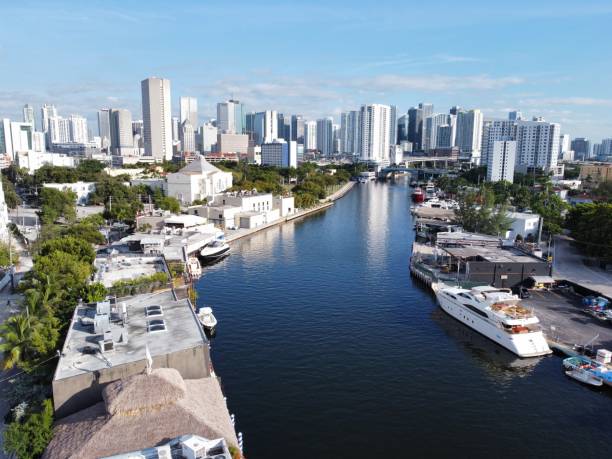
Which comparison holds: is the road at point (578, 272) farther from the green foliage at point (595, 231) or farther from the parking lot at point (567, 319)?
the parking lot at point (567, 319)

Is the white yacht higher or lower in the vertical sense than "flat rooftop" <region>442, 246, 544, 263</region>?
lower

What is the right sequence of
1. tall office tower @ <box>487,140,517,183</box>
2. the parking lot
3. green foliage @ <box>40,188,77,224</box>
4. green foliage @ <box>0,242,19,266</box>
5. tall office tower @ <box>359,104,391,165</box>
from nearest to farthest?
1. the parking lot
2. green foliage @ <box>0,242,19,266</box>
3. green foliage @ <box>40,188,77,224</box>
4. tall office tower @ <box>487,140,517,183</box>
5. tall office tower @ <box>359,104,391,165</box>

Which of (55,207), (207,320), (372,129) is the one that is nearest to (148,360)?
(207,320)

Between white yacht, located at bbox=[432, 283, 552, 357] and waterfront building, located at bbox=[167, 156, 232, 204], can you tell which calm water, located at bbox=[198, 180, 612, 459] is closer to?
white yacht, located at bbox=[432, 283, 552, 357]

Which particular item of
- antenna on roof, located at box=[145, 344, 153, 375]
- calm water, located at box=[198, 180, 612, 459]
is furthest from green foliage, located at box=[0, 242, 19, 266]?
antenna on roof, located at box=[145, 344, 153, 375]

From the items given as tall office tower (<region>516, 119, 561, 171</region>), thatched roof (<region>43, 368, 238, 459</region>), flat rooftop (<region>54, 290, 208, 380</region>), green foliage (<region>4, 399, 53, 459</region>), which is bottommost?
green foliage (<region>4, 399, 53, 459</region>)

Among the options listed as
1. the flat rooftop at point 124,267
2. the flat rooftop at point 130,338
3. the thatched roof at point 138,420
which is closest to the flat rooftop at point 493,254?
the flat rooftop at point 124,267

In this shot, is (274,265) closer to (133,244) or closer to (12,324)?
(133,244)
